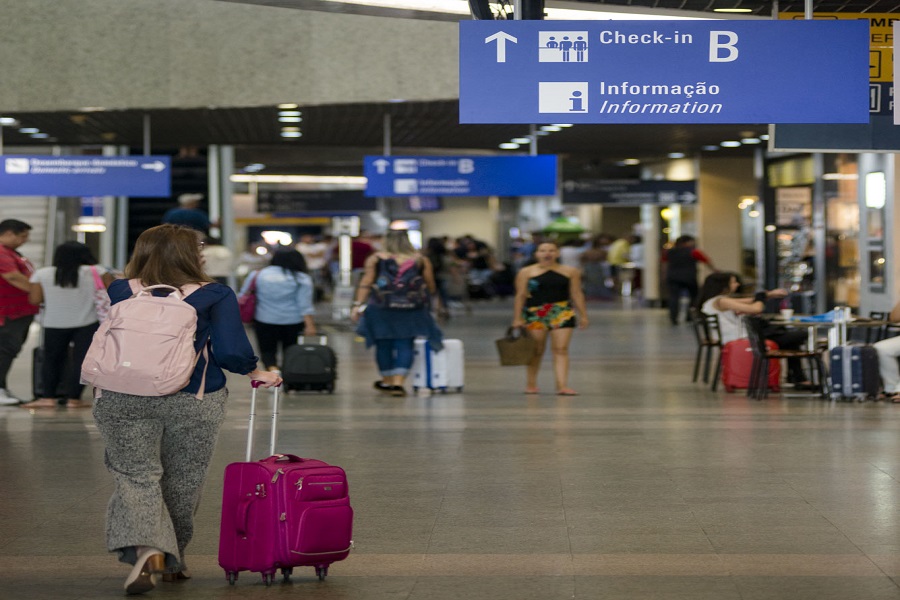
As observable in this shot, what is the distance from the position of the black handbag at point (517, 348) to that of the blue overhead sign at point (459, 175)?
18.6 ft

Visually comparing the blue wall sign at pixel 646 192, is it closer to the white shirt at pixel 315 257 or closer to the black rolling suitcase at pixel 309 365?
the white shirt at pixel 315 257

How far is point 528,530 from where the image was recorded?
6703 mm

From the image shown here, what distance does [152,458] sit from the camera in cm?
543

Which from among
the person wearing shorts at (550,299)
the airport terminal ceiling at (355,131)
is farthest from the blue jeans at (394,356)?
the airport terminal ceiling at (355,131)

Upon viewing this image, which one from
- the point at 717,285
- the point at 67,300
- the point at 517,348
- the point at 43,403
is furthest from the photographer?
the point at 717,285

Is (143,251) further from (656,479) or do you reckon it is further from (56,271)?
(56,271)

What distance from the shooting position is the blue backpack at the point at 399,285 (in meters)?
13.1

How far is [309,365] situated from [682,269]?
41.9ft

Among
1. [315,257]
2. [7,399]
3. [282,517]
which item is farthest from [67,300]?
[315,257]

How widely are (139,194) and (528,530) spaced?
13.2 metres

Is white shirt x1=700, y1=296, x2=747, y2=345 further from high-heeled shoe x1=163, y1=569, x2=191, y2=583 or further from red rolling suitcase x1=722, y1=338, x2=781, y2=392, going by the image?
high-heeled shoe x1=163, y1=569, x2=191, y2=583

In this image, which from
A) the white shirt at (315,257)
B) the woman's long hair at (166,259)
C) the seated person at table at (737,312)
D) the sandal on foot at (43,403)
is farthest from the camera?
the white shirt at (315,257)

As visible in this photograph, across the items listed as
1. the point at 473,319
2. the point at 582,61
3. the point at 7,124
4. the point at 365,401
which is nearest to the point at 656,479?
the point at 582,61

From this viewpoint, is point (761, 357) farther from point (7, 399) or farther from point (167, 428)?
point (167, 428)
